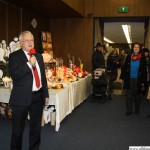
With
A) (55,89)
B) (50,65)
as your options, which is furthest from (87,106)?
(55,89)

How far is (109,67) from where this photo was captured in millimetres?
7965

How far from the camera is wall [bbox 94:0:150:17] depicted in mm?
8172

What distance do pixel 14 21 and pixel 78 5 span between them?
6.78 ft

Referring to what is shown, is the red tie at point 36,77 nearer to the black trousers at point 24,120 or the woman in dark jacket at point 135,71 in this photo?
the black trousers at point 24,120

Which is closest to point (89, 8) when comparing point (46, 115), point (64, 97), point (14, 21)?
point (14, 21)

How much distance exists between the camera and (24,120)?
8.47ft

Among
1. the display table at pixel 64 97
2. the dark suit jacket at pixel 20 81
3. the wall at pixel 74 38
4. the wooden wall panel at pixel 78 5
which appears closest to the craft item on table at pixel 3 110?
the display table at pixel 64 97

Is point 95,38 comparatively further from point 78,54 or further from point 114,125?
point 114,125

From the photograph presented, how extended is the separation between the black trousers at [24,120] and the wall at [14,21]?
3.61 m

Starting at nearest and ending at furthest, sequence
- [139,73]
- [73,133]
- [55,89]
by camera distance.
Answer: [73,133] → [55,89] → [139,73]

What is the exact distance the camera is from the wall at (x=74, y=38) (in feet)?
28.3

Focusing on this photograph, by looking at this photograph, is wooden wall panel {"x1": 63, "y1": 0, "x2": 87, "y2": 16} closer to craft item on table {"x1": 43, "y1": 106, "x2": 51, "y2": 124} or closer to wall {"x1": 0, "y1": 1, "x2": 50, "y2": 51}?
wall {"x1": 0, "y1": 1, "x2": 50, "y2": 51}

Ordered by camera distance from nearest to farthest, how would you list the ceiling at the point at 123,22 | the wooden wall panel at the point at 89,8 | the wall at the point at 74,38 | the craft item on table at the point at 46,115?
the craft item on table at the point at 46,115, the wooden wall panel at the point at 89,8, the wall at the point at 74,38, the ceiling at the point at 123,22

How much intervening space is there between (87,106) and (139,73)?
5.18ft
